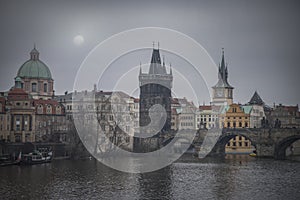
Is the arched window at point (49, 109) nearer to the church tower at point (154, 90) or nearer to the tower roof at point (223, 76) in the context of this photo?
the church tower at point (154, 90)

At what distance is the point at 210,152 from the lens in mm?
104562

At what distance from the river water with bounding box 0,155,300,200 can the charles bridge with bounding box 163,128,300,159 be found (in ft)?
57.0

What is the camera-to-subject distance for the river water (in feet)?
167

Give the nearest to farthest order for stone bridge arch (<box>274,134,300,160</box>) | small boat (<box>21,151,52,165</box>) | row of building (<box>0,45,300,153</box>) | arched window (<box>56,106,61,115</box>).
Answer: small boat (<box>21,151,52,165</box>) → row of building (<box>0,45,300,153</box>) → stone bridge arch (<box>274,134,300,160</box>) → arched window (<box>56,106,61,115</box>)

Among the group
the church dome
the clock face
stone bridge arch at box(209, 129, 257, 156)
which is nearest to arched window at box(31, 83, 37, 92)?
the church dome

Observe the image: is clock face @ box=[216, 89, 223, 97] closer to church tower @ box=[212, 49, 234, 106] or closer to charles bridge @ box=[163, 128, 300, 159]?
church tower @ box=[212, 49, 234, 106]

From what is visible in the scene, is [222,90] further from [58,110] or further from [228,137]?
[58,110]

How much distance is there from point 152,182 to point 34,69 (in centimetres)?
7079

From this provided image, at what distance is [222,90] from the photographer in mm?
157000

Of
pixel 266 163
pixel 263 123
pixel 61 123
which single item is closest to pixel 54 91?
pixel 61 123

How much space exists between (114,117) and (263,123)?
30.9 metres

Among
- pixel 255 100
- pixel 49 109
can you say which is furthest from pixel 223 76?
pixel 49 109

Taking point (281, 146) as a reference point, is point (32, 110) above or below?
above

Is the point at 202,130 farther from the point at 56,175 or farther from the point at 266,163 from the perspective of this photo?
the point at 56,175
